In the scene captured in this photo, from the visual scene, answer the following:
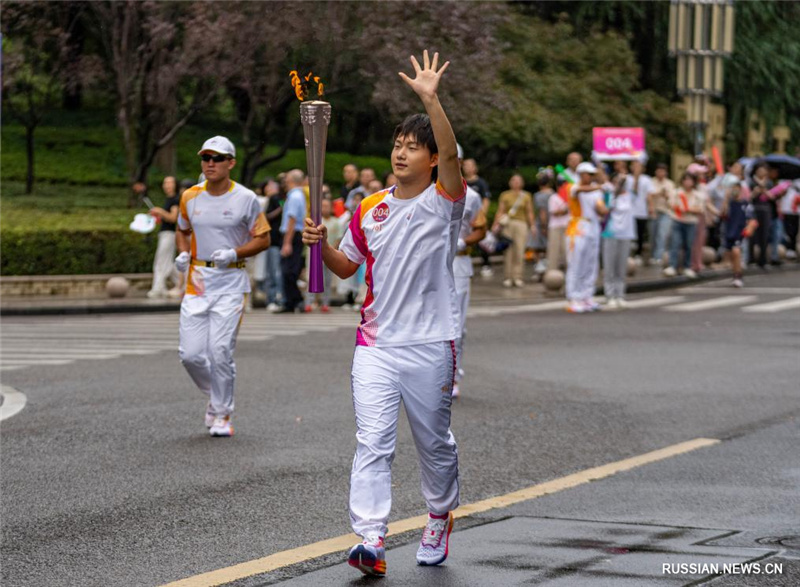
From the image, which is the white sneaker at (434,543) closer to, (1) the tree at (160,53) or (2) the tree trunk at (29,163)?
(1) the tree at (160,53)

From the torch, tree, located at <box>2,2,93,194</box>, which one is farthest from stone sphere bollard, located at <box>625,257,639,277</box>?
the torch

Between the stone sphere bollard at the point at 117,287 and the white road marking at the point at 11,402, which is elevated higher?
the white road marking at the point at 11,402

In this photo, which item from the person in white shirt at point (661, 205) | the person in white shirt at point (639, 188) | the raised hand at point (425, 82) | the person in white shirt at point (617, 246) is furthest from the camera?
the person in white shirt at point (661, 205)

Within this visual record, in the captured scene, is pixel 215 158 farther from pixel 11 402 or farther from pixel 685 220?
pixel 685 220

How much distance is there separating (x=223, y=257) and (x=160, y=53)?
66.6 ft

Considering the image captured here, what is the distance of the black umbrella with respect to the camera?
3853 centimetres

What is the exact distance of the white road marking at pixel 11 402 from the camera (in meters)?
11.1

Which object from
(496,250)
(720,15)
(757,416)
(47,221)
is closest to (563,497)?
(757,416)

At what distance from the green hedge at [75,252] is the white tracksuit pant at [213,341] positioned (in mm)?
14817

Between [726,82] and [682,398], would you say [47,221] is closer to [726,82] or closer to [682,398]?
[682,398]

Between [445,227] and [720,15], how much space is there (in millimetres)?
27656

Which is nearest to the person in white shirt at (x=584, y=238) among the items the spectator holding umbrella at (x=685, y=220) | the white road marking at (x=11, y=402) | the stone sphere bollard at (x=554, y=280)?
the stone sphere bollard at (x=554, y=280)

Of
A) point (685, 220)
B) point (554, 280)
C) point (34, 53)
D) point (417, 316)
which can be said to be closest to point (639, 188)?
point (685, 220)

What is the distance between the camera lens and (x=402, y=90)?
97.9 ft
